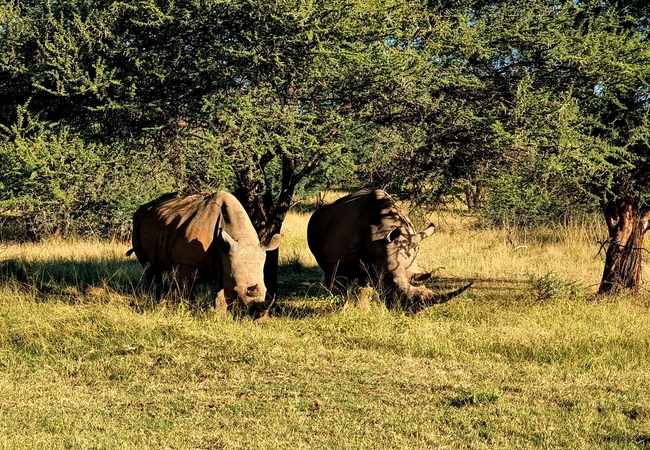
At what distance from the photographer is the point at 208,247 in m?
10.2

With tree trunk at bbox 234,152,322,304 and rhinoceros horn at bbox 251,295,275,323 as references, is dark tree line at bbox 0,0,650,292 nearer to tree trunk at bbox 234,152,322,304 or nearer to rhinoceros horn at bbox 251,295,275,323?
tree trunk at bbox 234,152,322,304

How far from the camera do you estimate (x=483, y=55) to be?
1000 centimetres

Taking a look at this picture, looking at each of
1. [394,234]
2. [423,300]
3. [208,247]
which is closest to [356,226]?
[394,234]

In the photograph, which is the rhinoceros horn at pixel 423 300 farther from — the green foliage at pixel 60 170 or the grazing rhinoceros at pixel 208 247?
the green foliage at pixel 60 170

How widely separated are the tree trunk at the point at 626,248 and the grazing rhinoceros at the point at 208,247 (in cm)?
Answer: 561

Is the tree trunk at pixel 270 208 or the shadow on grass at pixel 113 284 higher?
the tree trunk at pixel 270 208

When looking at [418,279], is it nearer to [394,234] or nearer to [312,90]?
[394,234]

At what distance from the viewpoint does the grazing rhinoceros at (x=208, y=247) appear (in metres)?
9.41

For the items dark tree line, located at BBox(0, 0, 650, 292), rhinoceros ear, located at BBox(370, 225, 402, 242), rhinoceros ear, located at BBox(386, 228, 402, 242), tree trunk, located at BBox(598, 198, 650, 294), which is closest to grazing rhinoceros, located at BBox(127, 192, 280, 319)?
dark tree line, located at BBox(0, 0, 650, 292)

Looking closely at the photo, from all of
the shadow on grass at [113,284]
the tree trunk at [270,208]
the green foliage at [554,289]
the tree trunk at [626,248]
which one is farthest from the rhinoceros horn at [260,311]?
the tree trunk at [626,248]

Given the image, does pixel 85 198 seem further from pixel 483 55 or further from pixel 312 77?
pixel 483 55

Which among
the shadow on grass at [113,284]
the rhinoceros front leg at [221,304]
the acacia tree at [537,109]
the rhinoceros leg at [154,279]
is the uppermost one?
the acacia tree at [537,109]

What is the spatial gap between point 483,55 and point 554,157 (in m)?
1.68

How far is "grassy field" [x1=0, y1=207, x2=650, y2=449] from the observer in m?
5.79
